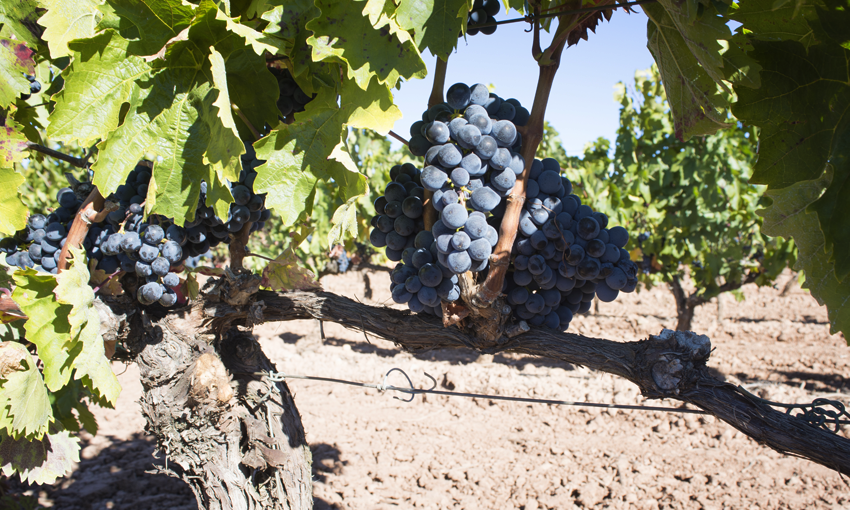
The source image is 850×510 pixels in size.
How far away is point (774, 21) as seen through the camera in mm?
1210

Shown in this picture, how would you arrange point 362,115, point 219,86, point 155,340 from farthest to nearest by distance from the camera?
1. point 155,340
2. point 362,115
3. point 219,86

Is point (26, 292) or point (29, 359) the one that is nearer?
point (26, 292)

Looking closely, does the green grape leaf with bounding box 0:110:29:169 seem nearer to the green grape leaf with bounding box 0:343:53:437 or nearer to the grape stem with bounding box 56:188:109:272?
the grape stem with bounding box 56:188:109:272

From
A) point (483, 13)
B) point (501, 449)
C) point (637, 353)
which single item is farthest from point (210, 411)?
point (501, 449)

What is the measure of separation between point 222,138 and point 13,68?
1.16 meters

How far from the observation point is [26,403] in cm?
178

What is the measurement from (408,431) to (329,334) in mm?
4341

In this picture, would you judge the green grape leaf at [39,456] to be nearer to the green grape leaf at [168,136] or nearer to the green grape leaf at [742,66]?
the green grape leaf at [168,136]

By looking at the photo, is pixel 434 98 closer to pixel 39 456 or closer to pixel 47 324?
pixel 47 324

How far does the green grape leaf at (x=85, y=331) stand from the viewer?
158 centimetres

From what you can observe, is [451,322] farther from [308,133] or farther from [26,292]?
[26,292]

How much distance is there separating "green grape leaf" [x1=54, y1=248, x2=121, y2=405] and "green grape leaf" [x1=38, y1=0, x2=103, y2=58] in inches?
27.4

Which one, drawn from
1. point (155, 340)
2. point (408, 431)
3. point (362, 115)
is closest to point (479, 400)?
point (408, 431)

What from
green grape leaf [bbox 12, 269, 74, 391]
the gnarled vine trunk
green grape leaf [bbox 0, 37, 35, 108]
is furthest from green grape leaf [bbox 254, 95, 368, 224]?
green grape leaf [bbox 0, 37, 35, 108]
